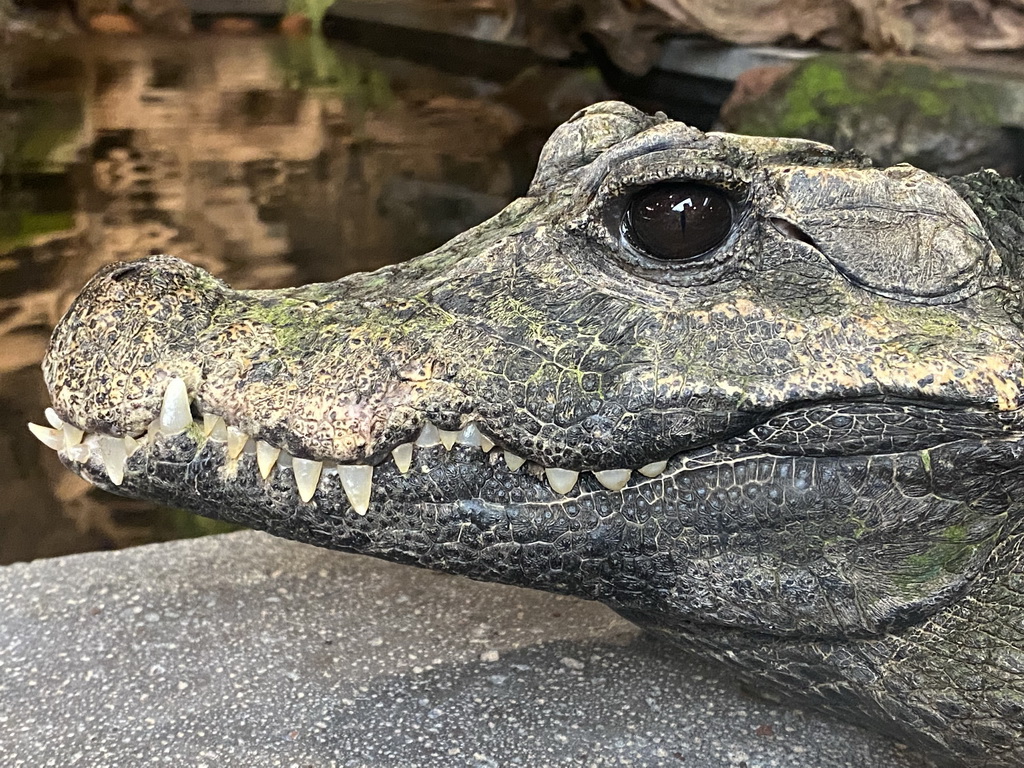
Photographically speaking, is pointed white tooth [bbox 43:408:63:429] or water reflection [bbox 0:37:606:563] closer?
pointed white tooth [bbox 43:408:63:429]

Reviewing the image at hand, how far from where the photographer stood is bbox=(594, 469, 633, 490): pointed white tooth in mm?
2049

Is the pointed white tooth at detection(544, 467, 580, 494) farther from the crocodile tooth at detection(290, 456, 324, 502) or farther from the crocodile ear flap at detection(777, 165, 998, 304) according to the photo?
the crocodile ear flap at detection(777, 165, 998, 304)

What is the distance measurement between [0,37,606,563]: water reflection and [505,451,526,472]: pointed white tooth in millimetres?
2848

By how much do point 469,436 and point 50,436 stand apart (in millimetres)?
1064

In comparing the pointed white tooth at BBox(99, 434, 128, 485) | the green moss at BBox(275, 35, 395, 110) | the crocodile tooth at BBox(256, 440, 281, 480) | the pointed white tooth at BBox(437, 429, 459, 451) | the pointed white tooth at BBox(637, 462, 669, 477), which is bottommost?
the green moss at BBox(275, 35, 395, 110)

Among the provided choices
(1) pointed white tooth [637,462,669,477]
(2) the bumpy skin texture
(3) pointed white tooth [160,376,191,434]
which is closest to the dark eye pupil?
(2) the bumpy skin texture

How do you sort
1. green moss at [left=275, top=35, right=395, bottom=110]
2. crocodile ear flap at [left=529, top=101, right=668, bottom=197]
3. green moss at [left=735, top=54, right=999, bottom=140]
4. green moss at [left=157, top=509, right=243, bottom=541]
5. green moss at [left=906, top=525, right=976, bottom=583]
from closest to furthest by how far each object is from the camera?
green moss at [left=906, top=525, right=976, bottom=583], crocodile ear flap at [left=529, top=101, right=668, bottom=197], green moss at [left=157, top=509, right=243, bottom=541], green moss at [left=735, top=54, right=999, bottom=140], green moss at [left=275, top=35, right=395, bottom=110]

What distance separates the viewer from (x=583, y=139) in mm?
2410

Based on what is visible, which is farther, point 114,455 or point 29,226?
point 29,226

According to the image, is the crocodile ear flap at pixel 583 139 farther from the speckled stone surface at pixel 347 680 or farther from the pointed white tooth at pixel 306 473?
the speckled stone surface at pixel 347 680

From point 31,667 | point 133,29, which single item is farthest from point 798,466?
point 133,29

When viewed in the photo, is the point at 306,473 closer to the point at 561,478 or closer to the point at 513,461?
the point at 513,461

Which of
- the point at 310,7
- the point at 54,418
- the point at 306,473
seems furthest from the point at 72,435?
the point at 310,7

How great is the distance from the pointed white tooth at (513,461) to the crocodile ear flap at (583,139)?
2.40 ft
